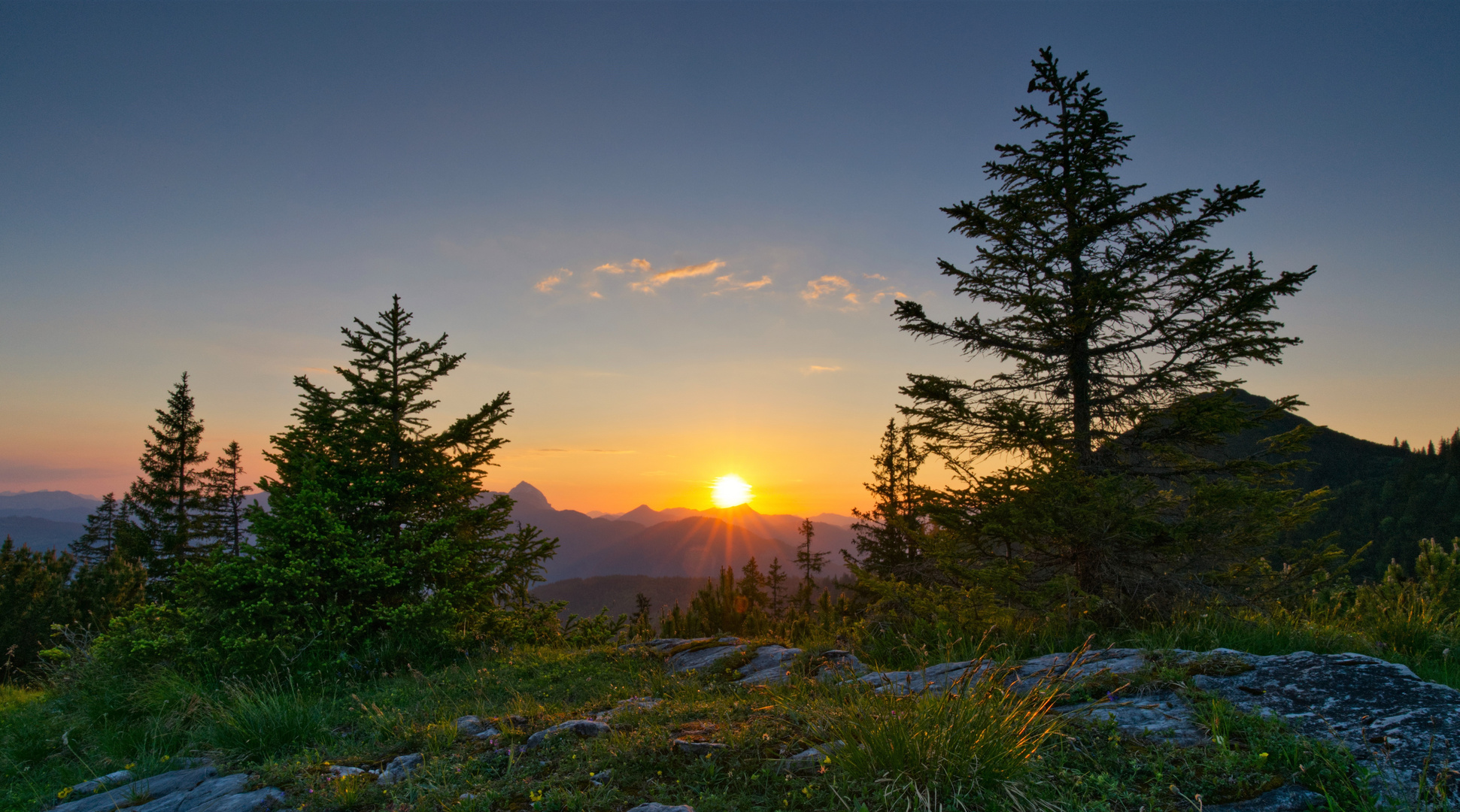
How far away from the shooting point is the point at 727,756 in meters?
3.50

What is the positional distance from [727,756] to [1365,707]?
3255 mm

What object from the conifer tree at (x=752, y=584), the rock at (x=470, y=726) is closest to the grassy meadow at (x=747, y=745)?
the rock at (x=470, y=726)

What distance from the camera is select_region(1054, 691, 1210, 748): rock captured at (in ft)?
10.1

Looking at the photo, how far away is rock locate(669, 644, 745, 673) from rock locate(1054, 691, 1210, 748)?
475cm

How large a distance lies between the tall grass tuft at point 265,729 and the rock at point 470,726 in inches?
49.5

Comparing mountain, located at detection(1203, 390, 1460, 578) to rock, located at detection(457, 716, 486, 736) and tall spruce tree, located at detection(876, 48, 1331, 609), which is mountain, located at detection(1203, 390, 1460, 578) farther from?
rock, located at detection(457, 716, 486, 736)

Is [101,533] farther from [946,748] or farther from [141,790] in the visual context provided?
[946,748]

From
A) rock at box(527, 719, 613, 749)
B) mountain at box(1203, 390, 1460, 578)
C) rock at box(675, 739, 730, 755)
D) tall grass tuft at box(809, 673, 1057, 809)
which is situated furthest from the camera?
mountain at box(1203, 390, 1460, 578)

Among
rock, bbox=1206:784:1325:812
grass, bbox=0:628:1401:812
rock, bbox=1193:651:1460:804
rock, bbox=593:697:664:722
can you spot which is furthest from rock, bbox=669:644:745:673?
rock, bbox=1206:784:1325:812

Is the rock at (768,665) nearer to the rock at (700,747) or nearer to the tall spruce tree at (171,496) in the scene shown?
the rock at (700,747)

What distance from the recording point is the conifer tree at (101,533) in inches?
1284

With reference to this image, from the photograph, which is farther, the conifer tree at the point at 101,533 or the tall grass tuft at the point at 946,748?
the conifer tree at the point at 101,533

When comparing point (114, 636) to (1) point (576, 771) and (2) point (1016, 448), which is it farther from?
(2) point (1016, 448)

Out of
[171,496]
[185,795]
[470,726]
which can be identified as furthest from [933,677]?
[171,496]
